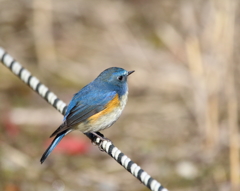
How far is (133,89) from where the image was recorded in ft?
25.8

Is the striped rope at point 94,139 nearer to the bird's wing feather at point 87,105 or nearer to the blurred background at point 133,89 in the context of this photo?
the bird's wing feather at point 87,105

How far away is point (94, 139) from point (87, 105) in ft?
1.10

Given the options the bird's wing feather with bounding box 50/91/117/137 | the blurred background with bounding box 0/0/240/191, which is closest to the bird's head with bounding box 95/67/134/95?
the bird's wing feather with bounding box 50/91/117/137

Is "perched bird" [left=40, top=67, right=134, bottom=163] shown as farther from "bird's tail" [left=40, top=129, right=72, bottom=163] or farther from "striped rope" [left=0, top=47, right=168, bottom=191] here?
"striped rope" [left=0, top=47, right=168, bottom=191]

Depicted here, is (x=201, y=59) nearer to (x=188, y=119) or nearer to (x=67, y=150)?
(x=188, y=119)

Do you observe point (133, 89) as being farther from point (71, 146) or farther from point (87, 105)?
point (87, 105)

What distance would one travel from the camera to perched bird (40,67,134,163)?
14.7ft

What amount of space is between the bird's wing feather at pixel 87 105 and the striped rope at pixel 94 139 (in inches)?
4.5

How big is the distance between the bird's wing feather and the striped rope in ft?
0.37

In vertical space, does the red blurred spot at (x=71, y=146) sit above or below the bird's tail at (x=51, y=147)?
above

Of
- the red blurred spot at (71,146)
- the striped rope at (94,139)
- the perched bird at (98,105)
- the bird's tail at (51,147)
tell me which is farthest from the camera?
the red blurred spot at (71,146)

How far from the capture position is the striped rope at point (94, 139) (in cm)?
323

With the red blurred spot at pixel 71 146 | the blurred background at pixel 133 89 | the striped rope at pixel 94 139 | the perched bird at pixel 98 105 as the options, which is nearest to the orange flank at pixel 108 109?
the perched bird at pixel 98 105

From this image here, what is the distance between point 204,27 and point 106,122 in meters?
3.25
